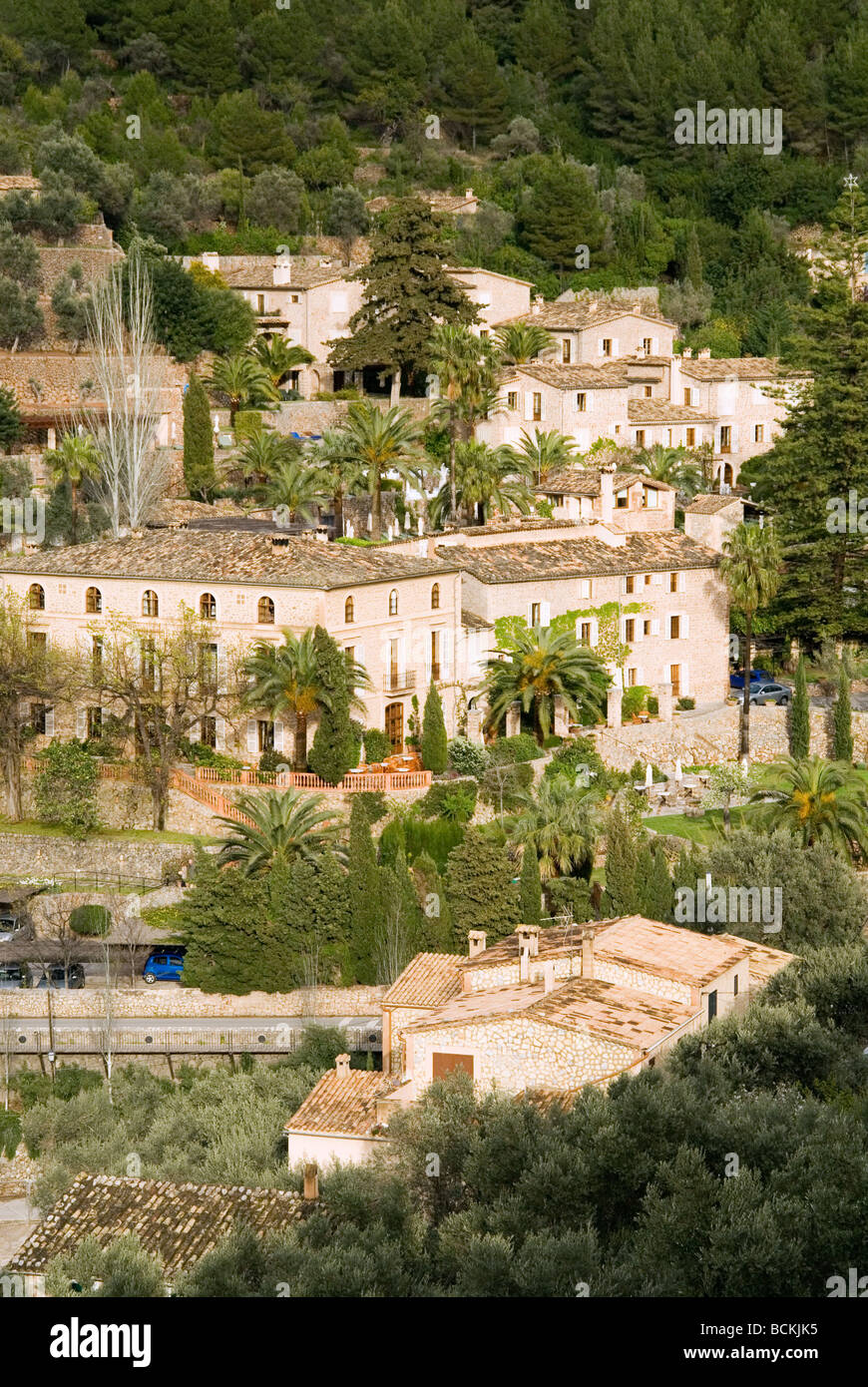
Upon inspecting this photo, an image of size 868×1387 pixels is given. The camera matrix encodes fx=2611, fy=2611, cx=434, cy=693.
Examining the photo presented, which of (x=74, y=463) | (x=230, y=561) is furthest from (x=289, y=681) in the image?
(x=74, y=463)

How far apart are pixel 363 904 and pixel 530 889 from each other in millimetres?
2797

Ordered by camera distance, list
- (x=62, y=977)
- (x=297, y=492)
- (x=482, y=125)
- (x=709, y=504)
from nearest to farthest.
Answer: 1. (x=62, y=977)
2. (x=709, y=504)
3. (x=297, y=492)
4. (x=482, y=125)

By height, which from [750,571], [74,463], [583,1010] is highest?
→ [74,463]

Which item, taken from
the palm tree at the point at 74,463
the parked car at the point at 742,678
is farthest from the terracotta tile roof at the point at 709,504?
the palm tree at the point at 74,463

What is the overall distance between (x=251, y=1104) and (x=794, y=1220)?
12.8 m

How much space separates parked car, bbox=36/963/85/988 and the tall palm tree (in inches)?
843

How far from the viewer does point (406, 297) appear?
68125 mm

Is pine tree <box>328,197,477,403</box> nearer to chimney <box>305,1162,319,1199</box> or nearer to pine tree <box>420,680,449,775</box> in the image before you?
pine tree <box>420,680,449,775</box>

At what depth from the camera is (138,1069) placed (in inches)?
1588

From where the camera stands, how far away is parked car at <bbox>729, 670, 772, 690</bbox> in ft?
185

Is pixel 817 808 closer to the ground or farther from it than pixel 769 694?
closer to the ground

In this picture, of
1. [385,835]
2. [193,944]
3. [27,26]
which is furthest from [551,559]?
[27,26]

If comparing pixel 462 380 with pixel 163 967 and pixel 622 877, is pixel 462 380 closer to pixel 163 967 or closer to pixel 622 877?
pixel 622 877
